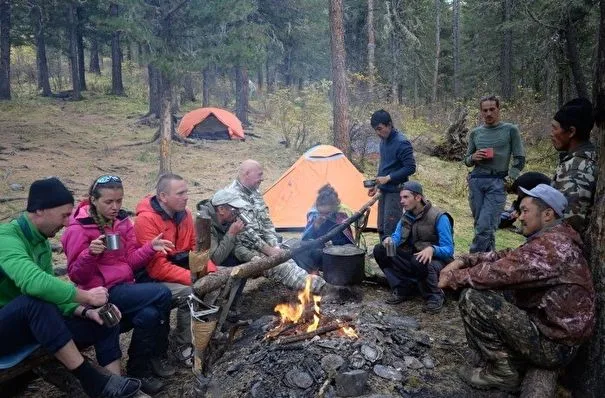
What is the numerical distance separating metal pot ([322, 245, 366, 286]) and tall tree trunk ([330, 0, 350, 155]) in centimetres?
580

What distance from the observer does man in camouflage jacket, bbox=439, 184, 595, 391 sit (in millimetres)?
2637

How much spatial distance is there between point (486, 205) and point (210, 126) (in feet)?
36.0

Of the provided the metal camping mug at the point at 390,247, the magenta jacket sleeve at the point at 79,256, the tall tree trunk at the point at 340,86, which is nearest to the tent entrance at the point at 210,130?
the tall tree trunk at the point at 340,86

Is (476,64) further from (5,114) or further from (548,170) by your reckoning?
(5,114)

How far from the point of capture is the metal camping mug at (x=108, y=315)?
9.41 ft

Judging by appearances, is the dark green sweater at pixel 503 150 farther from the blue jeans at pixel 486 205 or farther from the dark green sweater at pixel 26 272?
the dark green sweater at pixel 26 272

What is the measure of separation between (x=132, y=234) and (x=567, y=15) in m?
10.8

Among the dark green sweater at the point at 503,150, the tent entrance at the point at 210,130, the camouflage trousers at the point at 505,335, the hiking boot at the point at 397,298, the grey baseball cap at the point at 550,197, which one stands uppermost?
the tent entrance at the point at 210,130

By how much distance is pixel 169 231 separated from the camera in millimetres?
3816

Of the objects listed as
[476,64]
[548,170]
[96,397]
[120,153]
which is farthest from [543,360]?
[476,64]

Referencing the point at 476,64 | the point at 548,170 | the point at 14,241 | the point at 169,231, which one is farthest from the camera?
the point at 476,64

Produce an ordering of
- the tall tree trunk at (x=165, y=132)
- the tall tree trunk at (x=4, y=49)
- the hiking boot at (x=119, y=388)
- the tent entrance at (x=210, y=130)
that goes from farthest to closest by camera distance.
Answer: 1. the tall tree trunk at (x=4, y=49)
2. the tent entrance at (x=210, y=130)
3. the tall tree trunk at (x=165, y=132)
4. the hiking boot at (x=119, y=388)

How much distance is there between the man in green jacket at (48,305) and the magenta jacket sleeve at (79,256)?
150 mm

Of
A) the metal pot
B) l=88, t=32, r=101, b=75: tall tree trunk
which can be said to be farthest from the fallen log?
l=88, t=32, r=101, b=75: tall tree trunk
